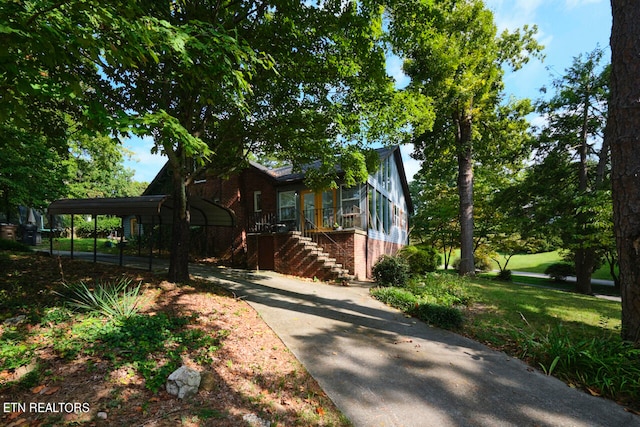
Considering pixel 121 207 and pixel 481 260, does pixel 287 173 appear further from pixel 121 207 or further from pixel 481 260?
pixel 481 260

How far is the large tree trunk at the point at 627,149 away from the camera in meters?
4.09

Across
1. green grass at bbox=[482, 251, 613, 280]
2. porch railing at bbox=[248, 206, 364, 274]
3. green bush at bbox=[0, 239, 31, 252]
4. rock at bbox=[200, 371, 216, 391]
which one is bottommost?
green grass at bbox=[482, 251, 613, 280]

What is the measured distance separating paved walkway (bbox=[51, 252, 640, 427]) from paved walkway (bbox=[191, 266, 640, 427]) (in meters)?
0.01

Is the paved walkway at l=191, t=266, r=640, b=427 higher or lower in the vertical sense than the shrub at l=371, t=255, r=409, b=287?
lower

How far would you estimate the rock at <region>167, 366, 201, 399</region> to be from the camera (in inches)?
120

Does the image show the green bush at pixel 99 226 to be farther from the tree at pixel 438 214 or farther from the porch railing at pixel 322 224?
the tree at pixel 438 214

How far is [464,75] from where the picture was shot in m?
11.9

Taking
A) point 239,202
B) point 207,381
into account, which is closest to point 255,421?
point 207,381

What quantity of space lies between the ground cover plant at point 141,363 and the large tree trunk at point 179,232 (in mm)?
1745

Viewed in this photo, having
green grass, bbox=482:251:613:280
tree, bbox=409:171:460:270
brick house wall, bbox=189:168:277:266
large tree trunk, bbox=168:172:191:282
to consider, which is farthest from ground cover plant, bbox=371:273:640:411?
green grass, bbox=482:251:613:280

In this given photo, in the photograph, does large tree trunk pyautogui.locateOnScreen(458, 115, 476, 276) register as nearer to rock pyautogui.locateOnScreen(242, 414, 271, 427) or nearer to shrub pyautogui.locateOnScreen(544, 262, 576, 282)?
rock pyautogui.locateOnScreen(242, 414, 271, 427)

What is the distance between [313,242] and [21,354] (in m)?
9.76

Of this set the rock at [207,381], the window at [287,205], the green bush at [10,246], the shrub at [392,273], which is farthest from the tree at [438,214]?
the green bush at [10,246]

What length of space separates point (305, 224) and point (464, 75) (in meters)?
9.44
